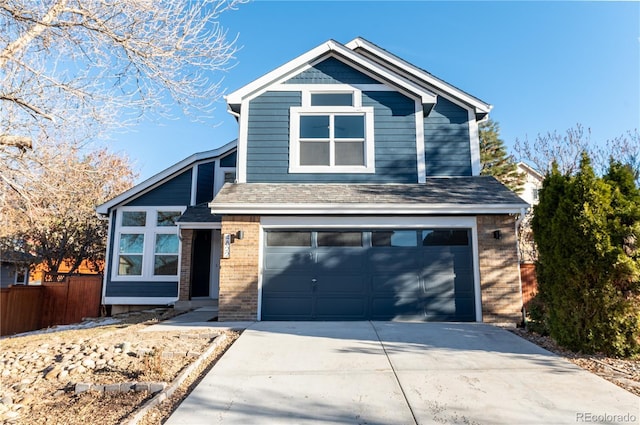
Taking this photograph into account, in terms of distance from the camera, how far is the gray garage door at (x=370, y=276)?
859 centimetres

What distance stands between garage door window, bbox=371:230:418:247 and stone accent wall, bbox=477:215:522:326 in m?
1.48

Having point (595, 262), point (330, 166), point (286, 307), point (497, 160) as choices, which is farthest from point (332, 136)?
point (497, 160)

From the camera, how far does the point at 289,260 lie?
878cm

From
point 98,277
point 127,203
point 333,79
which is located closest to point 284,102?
point 333,79

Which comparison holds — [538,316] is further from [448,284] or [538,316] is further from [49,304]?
[49,304]

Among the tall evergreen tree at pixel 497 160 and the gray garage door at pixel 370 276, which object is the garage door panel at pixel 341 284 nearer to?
the gray garage door at pixel 370 276

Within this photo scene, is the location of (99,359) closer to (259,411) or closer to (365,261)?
(259,411)

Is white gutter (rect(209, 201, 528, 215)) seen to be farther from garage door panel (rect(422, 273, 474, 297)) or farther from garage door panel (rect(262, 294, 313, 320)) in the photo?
garage door panel (rect(262, 294, 313, 320))

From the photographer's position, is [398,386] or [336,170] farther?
[336,170]

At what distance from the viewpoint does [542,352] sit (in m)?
5.83

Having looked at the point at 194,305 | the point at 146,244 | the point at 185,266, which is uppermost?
the point at 146,244

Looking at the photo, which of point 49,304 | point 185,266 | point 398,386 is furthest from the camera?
point 49,304

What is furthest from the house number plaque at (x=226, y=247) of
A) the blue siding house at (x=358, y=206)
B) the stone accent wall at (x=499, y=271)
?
the stone accent wall at (x=499, y=271)

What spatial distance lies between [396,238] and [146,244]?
8.70 meters
